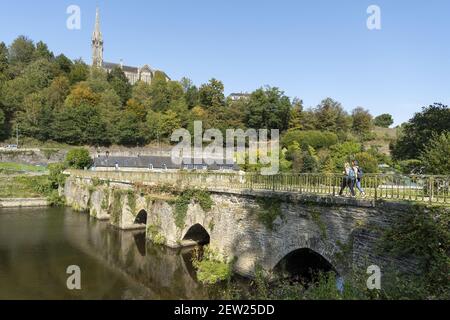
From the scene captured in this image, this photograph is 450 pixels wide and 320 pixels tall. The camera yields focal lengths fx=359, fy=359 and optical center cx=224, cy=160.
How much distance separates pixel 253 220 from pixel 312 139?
50.0 m

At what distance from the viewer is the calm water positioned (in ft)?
51.9

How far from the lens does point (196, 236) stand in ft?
74.7

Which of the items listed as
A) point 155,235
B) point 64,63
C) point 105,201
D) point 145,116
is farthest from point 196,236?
point 64,63

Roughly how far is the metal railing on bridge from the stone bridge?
4.6 inches

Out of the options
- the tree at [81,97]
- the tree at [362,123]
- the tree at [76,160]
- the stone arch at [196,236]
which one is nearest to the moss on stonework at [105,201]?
the stone arch at [196,236]

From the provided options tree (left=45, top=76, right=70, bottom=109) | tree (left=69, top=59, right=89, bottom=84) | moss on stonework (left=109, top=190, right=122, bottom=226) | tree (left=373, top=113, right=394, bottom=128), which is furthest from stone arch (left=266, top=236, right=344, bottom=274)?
tree (left=373, top=113, right=394, bottom=128)

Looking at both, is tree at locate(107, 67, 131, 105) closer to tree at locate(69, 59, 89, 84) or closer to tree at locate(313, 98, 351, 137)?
tree at locate(69, 59, 89, 84)

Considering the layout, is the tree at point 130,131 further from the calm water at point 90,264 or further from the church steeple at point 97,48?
the church steeple at point 97,48

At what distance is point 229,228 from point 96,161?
136ft

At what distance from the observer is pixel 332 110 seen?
7488 centimetres

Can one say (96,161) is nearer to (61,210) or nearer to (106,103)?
(61,210)

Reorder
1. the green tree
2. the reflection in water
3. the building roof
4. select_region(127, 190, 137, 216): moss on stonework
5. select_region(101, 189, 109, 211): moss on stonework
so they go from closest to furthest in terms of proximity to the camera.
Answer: the reflection in water
select_region(127, 190, 137, 216): moss on stonework
select_region(101, 189, 109, 211): moss on stonework
the building roof
the green tree

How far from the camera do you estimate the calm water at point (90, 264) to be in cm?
1583

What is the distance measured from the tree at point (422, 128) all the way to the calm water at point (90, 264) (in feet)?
101
